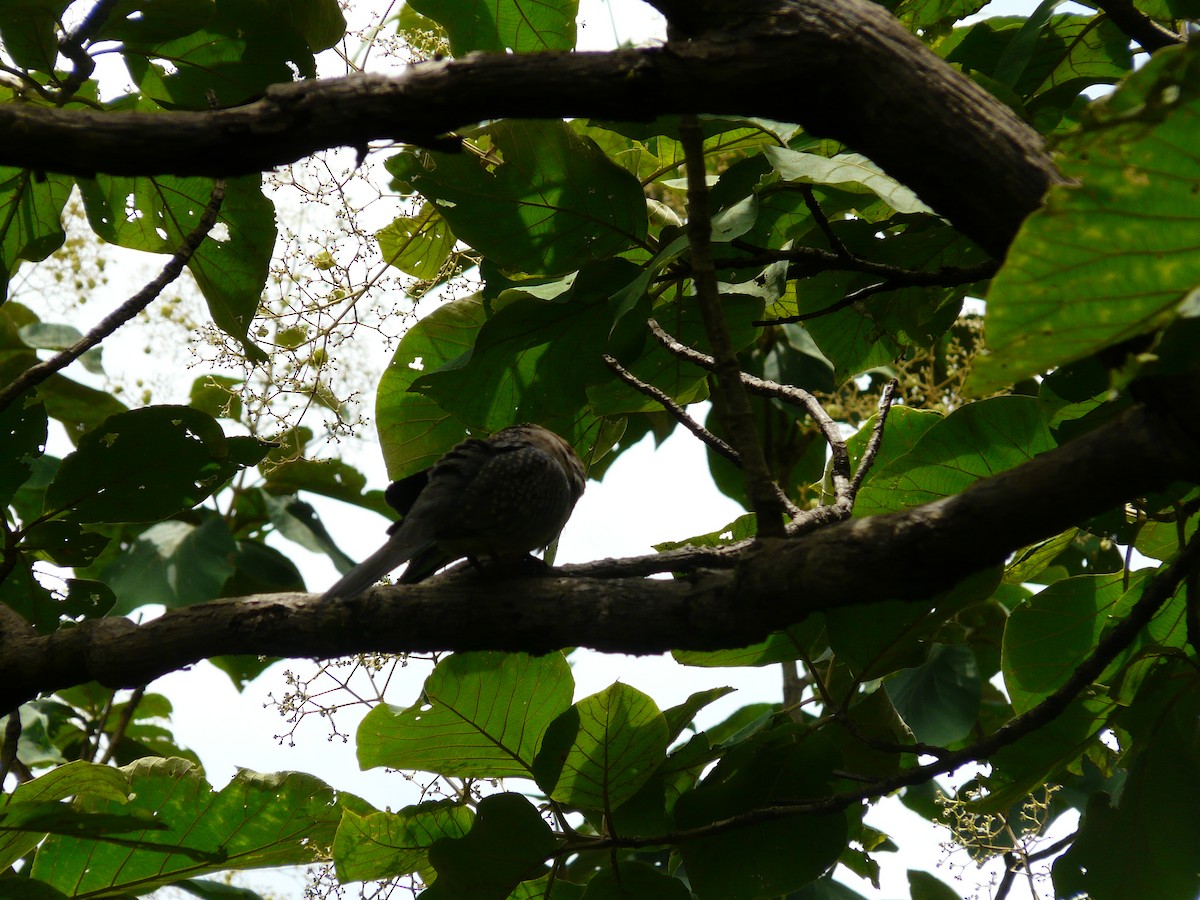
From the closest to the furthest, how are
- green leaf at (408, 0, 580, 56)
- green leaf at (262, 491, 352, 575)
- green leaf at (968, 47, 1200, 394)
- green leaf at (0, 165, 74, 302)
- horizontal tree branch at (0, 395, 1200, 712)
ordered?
green leaf at (968, 47, 1200, 394) → horizontal tree branch at (0, 395, 1200, 712) → green leaf at (408, 0, 580, 56) → green leaf at (0, 165, 74, 302) → green leaf at (262, 491, 352, 575)

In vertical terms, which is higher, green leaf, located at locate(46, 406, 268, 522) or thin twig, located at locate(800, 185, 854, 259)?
thin twig, located at locate(800, 185, 854, 259)

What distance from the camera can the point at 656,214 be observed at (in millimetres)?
2807

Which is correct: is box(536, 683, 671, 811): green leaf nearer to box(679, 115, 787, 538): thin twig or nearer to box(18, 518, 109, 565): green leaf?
box(679, 115, 787, 538): thin twig

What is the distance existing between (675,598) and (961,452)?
837mm

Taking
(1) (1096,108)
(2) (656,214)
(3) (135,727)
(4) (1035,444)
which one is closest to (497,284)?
(2) (656,214)

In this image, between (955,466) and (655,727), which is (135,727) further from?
(955,466)

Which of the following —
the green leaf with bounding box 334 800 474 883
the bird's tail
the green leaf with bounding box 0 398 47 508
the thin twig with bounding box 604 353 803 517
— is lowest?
the green leaf with bounding box 334 800 474 883

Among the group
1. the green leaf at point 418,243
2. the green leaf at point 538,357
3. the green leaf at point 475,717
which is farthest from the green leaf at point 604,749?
the green leaf at point 418,243

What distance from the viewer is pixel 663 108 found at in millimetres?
1457

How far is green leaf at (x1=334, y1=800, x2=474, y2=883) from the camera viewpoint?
230 centimetres

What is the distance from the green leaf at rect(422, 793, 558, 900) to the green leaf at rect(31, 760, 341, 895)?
1.24 ft

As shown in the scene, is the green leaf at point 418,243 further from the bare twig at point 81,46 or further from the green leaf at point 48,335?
the green leaf at point 48,335

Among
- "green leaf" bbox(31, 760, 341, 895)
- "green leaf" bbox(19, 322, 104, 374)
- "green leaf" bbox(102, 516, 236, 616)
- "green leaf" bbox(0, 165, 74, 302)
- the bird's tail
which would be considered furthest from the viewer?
"green leaf" bbox(19, 322, 104, 374)

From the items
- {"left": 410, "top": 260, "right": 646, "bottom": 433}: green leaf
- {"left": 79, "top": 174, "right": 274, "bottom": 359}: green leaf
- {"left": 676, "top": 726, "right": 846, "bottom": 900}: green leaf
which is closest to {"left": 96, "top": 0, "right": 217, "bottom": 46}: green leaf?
{"left": 79, "top": 174, "right": 274, "bottom": 359}: green leaf
